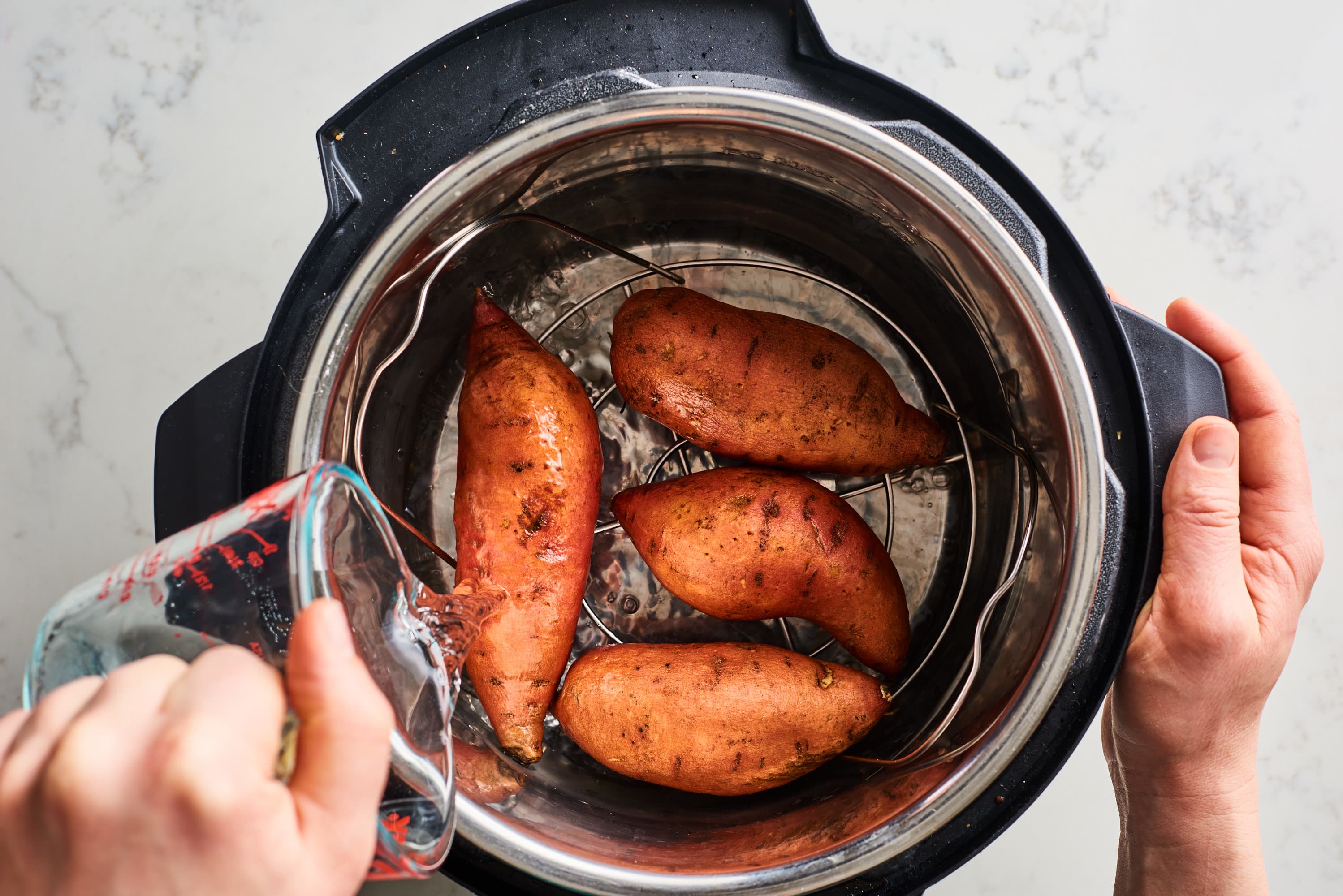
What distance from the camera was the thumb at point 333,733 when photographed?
13.0 inches

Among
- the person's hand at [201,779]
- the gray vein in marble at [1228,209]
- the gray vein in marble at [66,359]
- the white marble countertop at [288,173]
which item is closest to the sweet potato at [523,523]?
the person's hand at [201,779]

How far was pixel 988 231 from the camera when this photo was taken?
19.1 inches

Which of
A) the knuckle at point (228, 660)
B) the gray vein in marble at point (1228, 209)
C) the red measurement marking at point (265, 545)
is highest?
the gray vein in marble at point (1228, 209)

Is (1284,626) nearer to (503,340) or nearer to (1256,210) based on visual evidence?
(1256,210)

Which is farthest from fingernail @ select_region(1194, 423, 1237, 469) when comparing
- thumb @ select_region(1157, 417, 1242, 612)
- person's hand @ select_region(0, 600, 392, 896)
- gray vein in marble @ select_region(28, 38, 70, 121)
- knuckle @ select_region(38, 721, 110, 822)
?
gray vein in marble @ select_region(28, 38, 70, 121)

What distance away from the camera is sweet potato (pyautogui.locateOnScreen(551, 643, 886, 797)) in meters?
0.62

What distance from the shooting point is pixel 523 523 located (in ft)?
2.02

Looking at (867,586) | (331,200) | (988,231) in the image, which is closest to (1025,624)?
(867,586)

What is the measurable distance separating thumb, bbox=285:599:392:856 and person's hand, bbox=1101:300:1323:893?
20.2 inches

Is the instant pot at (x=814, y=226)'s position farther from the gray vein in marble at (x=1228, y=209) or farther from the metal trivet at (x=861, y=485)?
the gray vein in marble at (x=1228, y=209)

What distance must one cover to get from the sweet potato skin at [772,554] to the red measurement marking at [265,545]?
323 millimetres

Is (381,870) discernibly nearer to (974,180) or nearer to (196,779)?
(196,779)

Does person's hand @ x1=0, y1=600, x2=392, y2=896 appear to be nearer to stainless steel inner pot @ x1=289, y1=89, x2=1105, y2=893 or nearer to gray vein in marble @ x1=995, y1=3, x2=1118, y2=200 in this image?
stainless steel inner pot @ x1=289, y1=89, x2=1105, y2=893

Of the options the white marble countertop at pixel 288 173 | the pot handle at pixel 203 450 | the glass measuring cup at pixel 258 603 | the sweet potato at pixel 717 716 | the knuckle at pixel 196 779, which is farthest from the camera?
the white marble countertop at pixel 288 173
